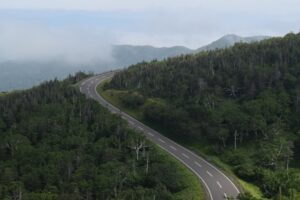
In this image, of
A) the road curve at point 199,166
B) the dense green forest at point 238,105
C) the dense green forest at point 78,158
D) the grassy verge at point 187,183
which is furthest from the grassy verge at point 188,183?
the dense green forest at point 238,105

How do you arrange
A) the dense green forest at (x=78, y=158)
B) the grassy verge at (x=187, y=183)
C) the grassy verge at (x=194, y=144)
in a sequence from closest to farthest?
the grassy verge at (x=187, y=183) < the dense green forest at (x=78, y=158) < the grassy verge at (x=194, y=144)

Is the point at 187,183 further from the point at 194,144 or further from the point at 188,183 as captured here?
the point at 194,144

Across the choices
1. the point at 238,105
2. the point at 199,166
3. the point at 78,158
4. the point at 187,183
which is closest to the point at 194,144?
the point at 199,166

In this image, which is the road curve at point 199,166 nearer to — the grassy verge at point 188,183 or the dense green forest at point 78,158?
the grassy verge at point 188,183

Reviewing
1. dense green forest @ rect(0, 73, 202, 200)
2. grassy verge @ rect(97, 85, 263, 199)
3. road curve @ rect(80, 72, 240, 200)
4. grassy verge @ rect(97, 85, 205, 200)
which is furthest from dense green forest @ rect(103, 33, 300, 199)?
dense green forest @ rect(0, 73, 202, 200)

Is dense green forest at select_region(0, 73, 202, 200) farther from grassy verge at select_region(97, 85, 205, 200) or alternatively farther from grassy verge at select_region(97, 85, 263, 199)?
grassy verge at select_region(97, 85, 263, 199)
